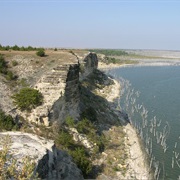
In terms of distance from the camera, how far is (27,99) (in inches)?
1516

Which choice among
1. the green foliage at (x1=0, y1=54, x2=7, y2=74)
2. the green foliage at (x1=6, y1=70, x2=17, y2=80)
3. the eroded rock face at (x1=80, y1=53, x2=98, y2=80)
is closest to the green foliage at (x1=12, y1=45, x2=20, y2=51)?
the green foliage at (x1=0, y1=54, x2=7, y2=74)

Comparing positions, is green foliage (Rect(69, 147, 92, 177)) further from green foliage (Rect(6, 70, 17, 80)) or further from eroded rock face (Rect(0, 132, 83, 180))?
green foliage (Rect(6, 70, 17, 80))

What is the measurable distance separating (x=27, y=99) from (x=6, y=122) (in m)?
4.30

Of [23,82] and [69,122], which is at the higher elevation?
[23,82]

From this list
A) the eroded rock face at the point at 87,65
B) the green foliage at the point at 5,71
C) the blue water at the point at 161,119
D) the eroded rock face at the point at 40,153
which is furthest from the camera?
the eroded rock face at the point at 87,65

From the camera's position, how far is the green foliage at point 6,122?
114ft

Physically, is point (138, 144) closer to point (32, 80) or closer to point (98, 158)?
point (98, 158)

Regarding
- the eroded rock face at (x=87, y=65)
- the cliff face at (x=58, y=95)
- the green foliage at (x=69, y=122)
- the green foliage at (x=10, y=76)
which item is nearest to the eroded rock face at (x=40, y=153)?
the cliff face at (x=58, y=95)

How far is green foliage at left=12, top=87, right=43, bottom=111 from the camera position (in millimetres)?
38656

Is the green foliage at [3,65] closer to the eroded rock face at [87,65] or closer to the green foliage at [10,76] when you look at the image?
the green foliage at [10,76]

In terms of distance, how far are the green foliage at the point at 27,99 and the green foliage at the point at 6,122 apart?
2835 mm

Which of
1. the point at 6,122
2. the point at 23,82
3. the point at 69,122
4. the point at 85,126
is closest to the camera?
the point at 6,122

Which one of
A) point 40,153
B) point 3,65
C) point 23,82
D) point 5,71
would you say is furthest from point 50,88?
point 40,153

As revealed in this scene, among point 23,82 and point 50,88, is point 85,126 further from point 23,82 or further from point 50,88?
point 23,82
